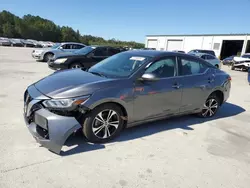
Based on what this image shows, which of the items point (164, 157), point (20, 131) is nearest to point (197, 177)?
point (164, 157)

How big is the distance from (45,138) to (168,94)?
7.41 ft

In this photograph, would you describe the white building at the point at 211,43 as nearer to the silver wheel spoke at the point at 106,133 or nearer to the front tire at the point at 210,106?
the front tire at the point at 210,106

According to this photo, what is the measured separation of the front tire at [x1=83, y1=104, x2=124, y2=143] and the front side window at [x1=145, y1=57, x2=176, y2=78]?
0.96 metres

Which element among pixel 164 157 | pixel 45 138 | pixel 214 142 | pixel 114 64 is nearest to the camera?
pixel 45 138

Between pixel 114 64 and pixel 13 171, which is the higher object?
pixel 114 64

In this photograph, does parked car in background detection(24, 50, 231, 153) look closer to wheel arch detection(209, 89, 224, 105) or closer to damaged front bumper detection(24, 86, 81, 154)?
damaged front bumper detection(24, 86, 81, 154)

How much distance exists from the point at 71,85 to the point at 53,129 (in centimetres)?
72

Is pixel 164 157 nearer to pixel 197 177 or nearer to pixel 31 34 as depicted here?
pixel 197 177

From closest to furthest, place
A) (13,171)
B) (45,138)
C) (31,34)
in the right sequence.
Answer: (13,171) → (45,138) → (31,34)

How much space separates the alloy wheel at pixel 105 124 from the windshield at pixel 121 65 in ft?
2.22

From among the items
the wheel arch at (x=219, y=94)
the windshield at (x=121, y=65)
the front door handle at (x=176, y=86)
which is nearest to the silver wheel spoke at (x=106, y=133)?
the windshield at (x=121, y=65)

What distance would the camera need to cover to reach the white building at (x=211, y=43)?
122ft

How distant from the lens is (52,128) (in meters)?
2.87

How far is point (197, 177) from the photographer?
2783 millimetres
